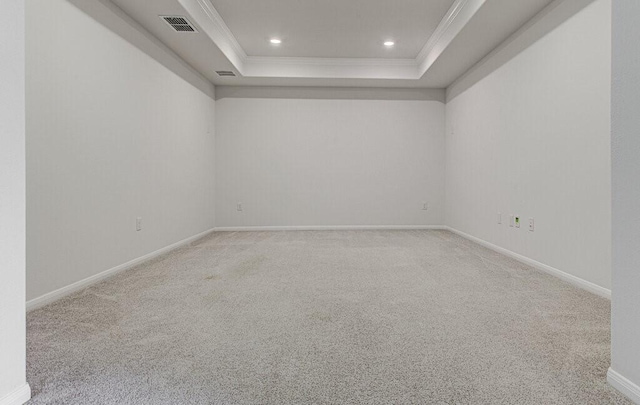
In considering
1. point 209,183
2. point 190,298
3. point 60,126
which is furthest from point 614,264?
point 209,183

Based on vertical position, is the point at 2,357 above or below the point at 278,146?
below

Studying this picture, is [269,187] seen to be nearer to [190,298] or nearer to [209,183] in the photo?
[209,183]

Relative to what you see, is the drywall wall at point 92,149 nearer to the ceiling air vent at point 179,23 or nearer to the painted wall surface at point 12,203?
the ceiling air vent at point 179,23

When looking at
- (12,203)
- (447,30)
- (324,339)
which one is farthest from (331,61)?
(12,203)

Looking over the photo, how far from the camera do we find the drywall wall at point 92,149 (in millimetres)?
2139

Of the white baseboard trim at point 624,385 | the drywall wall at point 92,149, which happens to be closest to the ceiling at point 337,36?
the drywall wall at point 92,149

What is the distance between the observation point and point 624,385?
1.15 m

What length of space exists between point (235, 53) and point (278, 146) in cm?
158

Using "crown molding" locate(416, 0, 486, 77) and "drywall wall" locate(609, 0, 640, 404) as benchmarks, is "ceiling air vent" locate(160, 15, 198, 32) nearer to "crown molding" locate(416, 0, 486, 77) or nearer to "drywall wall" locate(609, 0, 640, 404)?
"crown molding" locate(416, 0, 486, 77)

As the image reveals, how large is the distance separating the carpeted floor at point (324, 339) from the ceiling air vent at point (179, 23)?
7.83 ft

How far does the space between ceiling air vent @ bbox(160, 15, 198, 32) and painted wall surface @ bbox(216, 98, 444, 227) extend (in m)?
2.08

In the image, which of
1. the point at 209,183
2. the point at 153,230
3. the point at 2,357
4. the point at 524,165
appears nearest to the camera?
the point at 2,357

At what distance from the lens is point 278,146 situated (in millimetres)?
5613

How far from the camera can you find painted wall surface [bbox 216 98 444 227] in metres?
5.59
